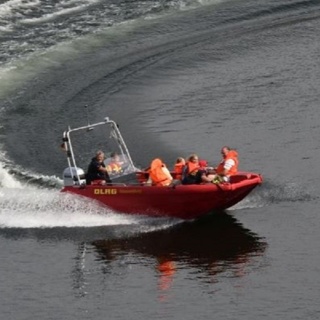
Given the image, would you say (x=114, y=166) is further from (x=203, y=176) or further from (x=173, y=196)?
(x=203, y=176)

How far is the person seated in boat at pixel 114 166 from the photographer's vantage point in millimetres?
32344

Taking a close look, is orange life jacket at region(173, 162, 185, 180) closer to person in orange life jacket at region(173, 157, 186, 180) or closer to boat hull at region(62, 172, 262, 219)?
person in orange life jacket at region(173, 157, 186, 180)

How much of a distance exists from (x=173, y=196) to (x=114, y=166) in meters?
2.75

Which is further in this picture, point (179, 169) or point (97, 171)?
point (97, 171)

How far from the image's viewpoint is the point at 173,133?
125 ft

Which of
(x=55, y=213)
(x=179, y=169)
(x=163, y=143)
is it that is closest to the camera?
(x=179, y=169)

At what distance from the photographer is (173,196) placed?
30375mm

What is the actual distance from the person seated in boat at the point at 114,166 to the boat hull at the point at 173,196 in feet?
3.66

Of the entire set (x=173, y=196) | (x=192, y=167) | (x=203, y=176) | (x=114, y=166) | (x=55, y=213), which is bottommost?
(x=55, y=213)

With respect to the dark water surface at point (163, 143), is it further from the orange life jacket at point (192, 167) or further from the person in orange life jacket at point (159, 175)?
the orange life jacket at point (192, 167)

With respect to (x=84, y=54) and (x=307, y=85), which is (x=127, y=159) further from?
(x=84, y=54)

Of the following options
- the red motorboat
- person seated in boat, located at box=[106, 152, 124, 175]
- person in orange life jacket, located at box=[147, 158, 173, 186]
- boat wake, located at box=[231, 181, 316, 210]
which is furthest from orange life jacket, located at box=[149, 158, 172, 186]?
boat wake, located at box=[231, 181, 316, 210]

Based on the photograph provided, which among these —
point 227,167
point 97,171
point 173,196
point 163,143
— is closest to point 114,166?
point 97,171

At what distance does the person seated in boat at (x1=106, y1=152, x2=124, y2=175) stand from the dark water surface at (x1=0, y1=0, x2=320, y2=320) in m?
1.44
